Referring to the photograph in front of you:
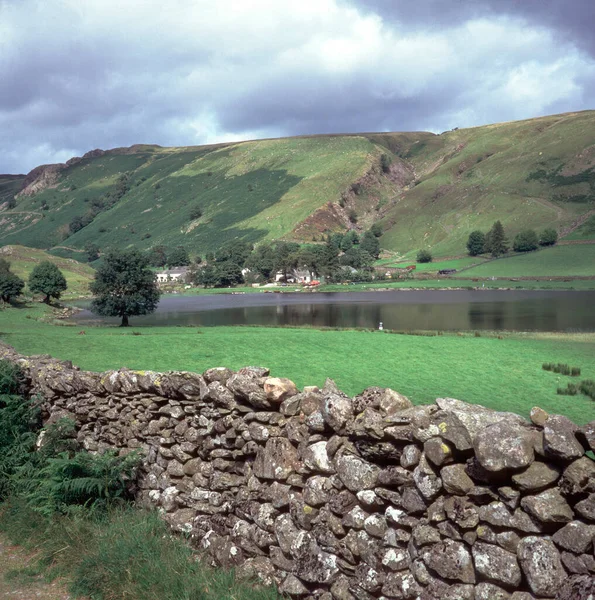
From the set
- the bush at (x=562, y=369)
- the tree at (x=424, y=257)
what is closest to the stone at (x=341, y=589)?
the bush at (x=562, y=369)

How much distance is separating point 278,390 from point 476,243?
6857 inches

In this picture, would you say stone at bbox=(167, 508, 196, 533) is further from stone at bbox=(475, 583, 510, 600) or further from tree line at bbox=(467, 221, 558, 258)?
tree line at bbox=(467, 221, 558, 258)

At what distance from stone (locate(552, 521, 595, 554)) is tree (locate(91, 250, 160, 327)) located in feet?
170

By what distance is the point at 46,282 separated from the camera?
3487 inches

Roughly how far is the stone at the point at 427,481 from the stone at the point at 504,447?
50cm

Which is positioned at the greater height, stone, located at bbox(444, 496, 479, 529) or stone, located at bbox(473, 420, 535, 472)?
stone, located at bbox(473, 420, 535, 472)

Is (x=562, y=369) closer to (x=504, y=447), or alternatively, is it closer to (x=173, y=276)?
(x=504, y=447)

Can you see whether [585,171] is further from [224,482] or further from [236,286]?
[224,482]

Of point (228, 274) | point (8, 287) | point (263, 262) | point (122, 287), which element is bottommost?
point (122, 287)

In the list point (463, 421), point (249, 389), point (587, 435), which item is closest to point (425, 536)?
point (463, 421)

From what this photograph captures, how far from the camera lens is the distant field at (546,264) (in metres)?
128

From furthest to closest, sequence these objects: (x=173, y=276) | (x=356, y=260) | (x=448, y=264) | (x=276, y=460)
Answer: (x=173, y=276) → (x=356, y=260) → (x=448, y=264) → (x=276, y=460)

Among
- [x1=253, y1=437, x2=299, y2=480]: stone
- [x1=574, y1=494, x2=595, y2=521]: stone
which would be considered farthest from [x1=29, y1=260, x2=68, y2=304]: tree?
[x1=574, y1=494, x2=595, y2=521]: stone

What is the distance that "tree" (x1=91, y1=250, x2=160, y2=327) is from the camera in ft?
169
